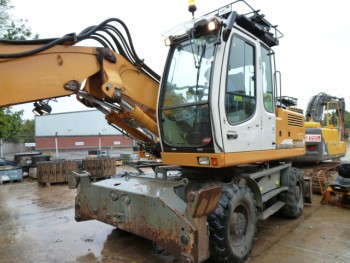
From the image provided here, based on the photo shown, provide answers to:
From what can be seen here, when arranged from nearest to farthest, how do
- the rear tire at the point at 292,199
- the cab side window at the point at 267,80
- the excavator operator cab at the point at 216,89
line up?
the excavator operator cab at the point at 216,89 < the cab side window at the point at 267,80 < the rear tire at the point at 292,199

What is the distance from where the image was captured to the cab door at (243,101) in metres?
3.85

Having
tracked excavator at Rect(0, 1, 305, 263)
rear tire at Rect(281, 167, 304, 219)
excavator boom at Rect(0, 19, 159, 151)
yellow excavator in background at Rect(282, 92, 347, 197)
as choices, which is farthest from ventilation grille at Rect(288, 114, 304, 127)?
excavator boom at Rect(0, 19, 159, 151)

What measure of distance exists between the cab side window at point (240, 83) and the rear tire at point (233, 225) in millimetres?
967

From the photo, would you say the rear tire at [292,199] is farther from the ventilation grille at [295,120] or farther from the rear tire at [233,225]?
the rear tire at [233,225]

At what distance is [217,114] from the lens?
3.69m

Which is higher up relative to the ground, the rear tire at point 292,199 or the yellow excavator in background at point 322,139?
the yellow excavator in background at point 322,139

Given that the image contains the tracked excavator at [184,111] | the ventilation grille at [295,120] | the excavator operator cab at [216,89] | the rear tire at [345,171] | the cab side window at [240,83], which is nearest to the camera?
the tracked excavator at [184,111]

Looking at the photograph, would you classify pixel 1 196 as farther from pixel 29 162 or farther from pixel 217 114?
pixel 217 114

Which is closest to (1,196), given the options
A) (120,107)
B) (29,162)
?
(29,162)

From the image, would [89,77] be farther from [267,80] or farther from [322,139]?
[322,139]

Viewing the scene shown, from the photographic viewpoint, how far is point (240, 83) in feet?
13.8

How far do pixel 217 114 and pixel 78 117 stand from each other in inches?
1291

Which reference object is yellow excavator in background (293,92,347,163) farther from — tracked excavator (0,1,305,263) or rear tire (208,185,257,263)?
rear tire (208,185,257,263)

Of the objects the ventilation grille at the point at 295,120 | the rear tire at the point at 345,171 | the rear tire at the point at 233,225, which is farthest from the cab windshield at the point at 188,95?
the rear tire at the point at 345,171
